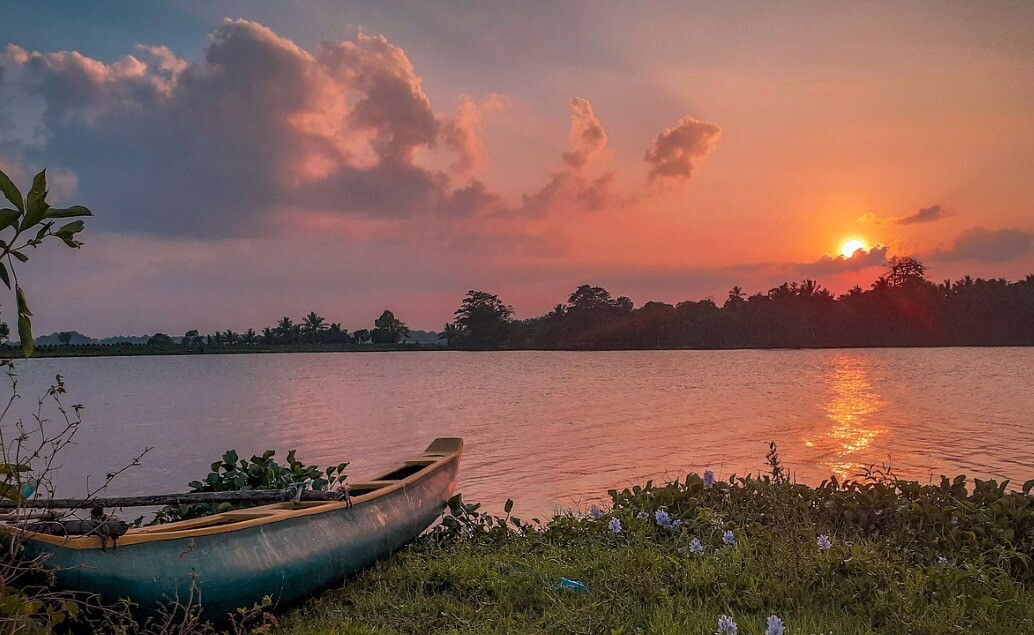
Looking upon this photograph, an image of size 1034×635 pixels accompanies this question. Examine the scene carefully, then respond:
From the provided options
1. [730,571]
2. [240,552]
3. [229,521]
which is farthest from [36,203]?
[730,571]

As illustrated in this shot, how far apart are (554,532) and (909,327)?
293 ft

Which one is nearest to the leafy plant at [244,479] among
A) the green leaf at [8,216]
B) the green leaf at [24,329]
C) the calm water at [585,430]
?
the calm water at [585,430]

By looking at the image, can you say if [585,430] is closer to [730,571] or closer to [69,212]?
[730,571]

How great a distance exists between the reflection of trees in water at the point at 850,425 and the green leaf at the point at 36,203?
11.2 metres

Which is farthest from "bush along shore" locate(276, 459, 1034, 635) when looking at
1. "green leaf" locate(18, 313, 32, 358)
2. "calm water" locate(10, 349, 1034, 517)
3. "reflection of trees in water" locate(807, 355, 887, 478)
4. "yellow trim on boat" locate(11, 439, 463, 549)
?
"reflection of trees in water" locate(807, 355, 887, 478)

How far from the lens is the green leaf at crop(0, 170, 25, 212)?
8.14ft

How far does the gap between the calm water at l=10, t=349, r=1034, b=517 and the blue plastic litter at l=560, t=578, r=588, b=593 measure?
4.23 m

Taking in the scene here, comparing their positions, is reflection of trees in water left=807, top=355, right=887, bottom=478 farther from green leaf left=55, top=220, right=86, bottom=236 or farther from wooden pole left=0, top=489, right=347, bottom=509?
green leaf left=55, top=220, right=86, bottom=236

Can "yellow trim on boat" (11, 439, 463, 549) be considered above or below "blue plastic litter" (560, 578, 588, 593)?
above

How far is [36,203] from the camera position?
2.56m

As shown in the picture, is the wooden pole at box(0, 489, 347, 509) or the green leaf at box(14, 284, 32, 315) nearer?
the green leaf at box(14, 284, 32, 315)

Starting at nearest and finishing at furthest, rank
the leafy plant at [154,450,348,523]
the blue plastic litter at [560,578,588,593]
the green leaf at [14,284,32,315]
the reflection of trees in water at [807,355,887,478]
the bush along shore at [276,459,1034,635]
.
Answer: the green leaf at [14,284,32,315] < the bush along shore at [276,459,1034,635] < the blue plastic litter at [560,578,588,593] < the leafy plant at [154,450,348,523] < the reflection of trees in water at [807,355,887,478]

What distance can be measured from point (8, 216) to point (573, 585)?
13.3ft

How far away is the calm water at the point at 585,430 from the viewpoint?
12211mm
